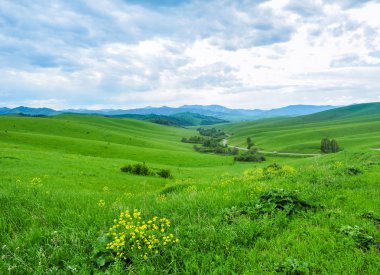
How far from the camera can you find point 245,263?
4848mm

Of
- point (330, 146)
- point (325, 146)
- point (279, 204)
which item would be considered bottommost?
point (325, 146)

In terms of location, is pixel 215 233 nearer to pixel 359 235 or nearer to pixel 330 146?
pixel 359 235

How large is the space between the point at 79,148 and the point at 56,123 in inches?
1984

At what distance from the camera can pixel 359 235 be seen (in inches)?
217

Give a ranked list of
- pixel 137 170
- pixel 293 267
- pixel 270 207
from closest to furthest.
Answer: pixel 293 267
pixel 270 207
pixel 137 170

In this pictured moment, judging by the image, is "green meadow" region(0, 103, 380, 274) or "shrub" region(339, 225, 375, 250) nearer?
"green meadow" region(0, 103, 380, 274)

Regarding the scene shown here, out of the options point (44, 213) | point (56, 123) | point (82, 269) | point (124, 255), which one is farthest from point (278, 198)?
point (56, 123)

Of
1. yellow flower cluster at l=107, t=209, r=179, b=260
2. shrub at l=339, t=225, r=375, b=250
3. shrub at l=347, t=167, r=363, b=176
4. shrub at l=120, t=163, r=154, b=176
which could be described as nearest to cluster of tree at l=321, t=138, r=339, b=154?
shrub at l=120, t=163, r=154, b=176

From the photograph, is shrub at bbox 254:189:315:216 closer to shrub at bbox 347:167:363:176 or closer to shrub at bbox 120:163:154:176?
shrub at bbox 347:167:363:176

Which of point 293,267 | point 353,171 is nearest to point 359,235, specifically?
point 293,267

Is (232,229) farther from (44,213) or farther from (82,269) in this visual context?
(44,213)

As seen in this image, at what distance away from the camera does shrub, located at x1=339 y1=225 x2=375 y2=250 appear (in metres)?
5.31

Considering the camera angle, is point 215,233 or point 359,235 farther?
point 215,233

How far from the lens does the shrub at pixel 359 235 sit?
531 centimetres
